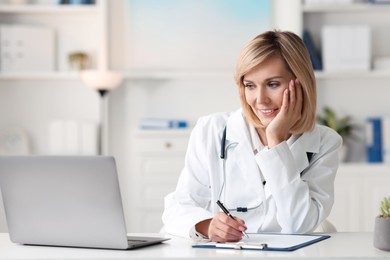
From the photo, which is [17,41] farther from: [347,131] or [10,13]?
[347,131]

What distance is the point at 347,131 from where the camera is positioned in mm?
4777

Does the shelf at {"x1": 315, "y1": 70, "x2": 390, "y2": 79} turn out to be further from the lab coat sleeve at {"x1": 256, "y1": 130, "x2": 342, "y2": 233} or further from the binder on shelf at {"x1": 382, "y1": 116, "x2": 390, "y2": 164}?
the lab coat sleeve at {"x1": 256, "y1": 130, "x2": 342, "y2": 233}

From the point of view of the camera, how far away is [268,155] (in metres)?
2.26

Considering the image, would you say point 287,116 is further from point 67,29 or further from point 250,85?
point 67,29

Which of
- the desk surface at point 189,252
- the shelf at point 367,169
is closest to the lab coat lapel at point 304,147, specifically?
the desk surface at point 189,252

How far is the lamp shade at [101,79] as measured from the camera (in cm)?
463

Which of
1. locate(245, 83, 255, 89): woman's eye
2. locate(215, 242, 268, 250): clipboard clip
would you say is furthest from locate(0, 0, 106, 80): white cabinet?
locate(215, 242, 268, 250): clipboard clip

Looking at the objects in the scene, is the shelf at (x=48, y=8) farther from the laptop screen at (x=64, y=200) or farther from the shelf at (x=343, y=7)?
the laptop screen at (x=64, y=200)

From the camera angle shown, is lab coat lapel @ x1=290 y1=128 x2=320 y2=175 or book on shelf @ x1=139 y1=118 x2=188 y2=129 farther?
book on shelf @ x1=139 y1=118 x2=188 y2=129

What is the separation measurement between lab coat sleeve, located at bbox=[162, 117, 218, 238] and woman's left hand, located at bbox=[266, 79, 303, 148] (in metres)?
0.25

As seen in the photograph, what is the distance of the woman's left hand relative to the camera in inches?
91.8

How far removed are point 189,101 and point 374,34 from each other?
4.11 ft

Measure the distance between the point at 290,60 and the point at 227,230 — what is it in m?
0.64

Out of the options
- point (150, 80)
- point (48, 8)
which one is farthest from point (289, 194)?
point (48, 8)
